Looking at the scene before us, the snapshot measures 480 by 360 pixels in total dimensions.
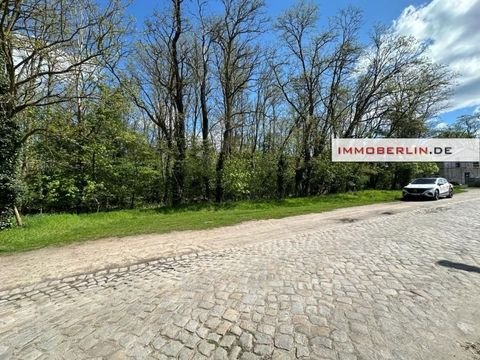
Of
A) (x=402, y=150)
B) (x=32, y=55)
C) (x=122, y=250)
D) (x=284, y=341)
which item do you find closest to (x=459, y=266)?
(x=284, y=341)

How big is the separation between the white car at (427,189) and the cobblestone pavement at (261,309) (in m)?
14.5

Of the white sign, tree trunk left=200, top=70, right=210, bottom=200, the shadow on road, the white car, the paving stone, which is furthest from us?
the white sign

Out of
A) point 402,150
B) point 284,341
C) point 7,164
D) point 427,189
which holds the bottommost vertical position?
point 284,341

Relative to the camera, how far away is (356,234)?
345 inches

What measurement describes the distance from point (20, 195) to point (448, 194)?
27.5 m

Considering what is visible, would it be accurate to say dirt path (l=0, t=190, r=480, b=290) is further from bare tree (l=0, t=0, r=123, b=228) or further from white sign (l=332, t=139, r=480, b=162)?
white sign (l=332, t=139, r=480, b=162)

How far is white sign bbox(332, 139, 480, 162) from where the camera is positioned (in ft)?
86.6

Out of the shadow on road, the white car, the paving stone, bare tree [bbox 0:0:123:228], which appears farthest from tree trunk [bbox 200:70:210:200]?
the paving stone

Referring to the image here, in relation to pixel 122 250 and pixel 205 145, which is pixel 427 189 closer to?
pixel 205 145

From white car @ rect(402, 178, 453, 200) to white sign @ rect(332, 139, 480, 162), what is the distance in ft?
22.7

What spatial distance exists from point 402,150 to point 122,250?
3283 centimetres

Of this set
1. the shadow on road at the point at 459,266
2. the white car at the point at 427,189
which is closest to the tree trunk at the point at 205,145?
the white car at the point at 427,189

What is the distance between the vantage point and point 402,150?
103 ft

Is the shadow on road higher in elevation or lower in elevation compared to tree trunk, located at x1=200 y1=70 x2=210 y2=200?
lower
